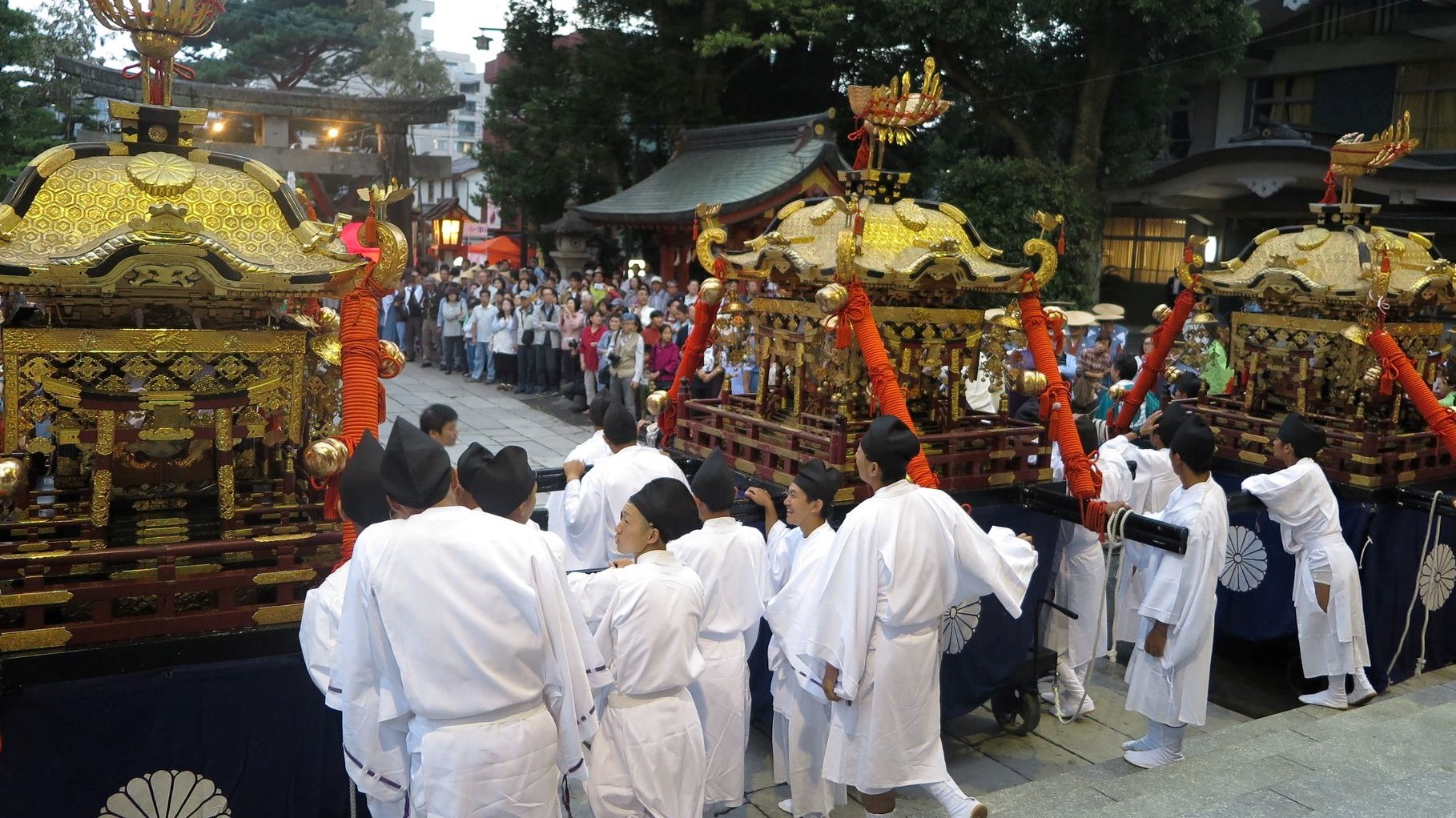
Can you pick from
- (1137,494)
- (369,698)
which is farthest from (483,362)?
(369,698)

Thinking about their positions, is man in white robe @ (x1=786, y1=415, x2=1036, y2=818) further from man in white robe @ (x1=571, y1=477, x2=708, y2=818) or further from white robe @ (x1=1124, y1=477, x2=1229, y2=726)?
white robe @ (x1=1124, y1=477, x2=1229, y2=726)

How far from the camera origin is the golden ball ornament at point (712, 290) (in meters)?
6.66

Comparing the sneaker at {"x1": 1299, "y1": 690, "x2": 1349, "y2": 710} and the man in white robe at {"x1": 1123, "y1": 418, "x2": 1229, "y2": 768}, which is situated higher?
the man in white robe at {"x1": 1123, "y1": 418, "x2": 1229, "y2": 768}

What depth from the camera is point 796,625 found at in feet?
16.0

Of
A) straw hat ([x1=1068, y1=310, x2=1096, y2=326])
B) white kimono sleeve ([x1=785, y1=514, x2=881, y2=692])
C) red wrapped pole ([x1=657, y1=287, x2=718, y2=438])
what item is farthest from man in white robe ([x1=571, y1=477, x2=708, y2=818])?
straw hat ([x1=1068, y1=310, x2=1096, y2=326])

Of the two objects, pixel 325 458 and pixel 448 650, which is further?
pixel 325 458

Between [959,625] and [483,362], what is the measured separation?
13.9m

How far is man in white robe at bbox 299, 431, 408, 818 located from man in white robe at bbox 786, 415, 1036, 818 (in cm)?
188

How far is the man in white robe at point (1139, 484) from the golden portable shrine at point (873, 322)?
25.3 inches

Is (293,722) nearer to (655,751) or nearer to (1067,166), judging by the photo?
(655,751)

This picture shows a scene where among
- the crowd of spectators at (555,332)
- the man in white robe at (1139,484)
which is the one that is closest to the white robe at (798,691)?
the man in white robe at (1139,484)

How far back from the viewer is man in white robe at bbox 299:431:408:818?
11.7 feet

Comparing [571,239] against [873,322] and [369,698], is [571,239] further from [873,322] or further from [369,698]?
[369,698]

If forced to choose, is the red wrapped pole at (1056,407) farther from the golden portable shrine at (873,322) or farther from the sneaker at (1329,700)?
the sneaker at (1329,700)
